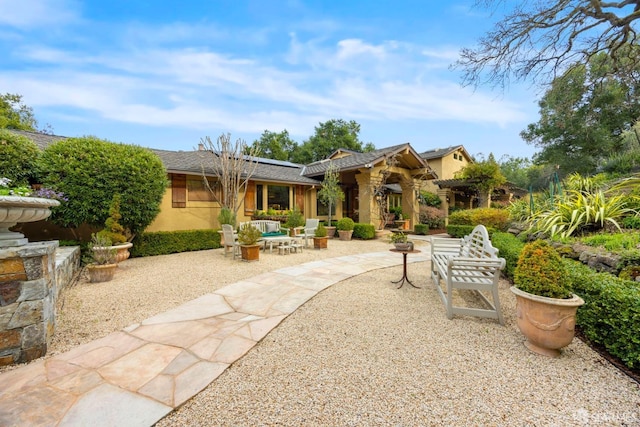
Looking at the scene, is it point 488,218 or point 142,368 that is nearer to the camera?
point 142,368

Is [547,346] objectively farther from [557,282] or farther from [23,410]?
[23,410]

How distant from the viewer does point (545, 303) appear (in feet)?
7.86

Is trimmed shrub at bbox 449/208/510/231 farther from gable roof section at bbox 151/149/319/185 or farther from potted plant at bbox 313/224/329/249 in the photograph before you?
gable roof section at bbox 151/149/319/185

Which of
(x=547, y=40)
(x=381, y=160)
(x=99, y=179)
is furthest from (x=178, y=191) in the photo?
(x=547, y=40)

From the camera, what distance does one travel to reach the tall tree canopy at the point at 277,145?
2936 centimetres

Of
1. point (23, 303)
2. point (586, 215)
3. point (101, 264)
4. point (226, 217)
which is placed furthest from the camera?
point (226, 217)

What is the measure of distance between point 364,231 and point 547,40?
318 inches

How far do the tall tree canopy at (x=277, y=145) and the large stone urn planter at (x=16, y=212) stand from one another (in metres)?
27.5

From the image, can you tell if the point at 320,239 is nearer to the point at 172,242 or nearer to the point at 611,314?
the point at 172,242

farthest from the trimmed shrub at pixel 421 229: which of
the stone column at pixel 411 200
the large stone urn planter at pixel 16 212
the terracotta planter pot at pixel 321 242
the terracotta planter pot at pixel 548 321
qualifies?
the large stone urn planter at pixel 16 212

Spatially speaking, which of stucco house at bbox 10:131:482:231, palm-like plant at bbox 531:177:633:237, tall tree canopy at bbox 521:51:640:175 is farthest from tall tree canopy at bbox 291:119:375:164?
palm-like plant at bbox 531:177:633:237

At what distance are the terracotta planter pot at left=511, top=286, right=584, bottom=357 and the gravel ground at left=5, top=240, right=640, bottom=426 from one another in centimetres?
14

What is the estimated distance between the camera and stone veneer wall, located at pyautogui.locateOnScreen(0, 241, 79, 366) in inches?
89.8

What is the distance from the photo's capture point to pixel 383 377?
7.12 feet
